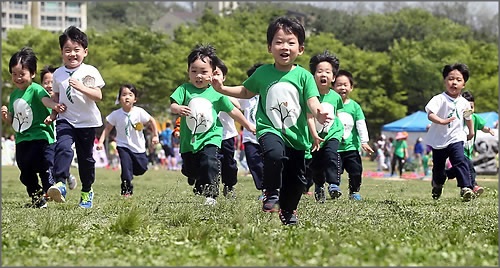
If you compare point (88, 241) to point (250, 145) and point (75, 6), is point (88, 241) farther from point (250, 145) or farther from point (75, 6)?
point (75, 6)

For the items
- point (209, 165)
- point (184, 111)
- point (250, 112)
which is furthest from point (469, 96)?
point (184, 111)

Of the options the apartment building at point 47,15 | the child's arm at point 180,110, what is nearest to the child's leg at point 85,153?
the child's arm at point 180,110

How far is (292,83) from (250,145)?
5065 millimetres

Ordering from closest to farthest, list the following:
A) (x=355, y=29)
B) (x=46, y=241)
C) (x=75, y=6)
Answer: (x=46, y=241), (x=355, y=29), (x=75, y=6)

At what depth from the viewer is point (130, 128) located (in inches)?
453

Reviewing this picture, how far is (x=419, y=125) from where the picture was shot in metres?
37.6

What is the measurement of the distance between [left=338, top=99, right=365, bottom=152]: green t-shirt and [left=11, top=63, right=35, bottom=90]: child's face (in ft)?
13.5

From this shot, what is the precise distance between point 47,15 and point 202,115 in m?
96.0

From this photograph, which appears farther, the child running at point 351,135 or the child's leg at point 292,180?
the child running at point 351,135

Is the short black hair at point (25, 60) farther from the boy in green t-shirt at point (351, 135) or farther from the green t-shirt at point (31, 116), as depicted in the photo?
the boy in green t-shirt at point (351, 135)

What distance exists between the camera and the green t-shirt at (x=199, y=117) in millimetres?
9062

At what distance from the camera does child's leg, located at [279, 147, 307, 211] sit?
6.58 m

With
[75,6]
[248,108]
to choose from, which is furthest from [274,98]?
[75,6]

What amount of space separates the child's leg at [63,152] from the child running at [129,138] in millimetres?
2140
